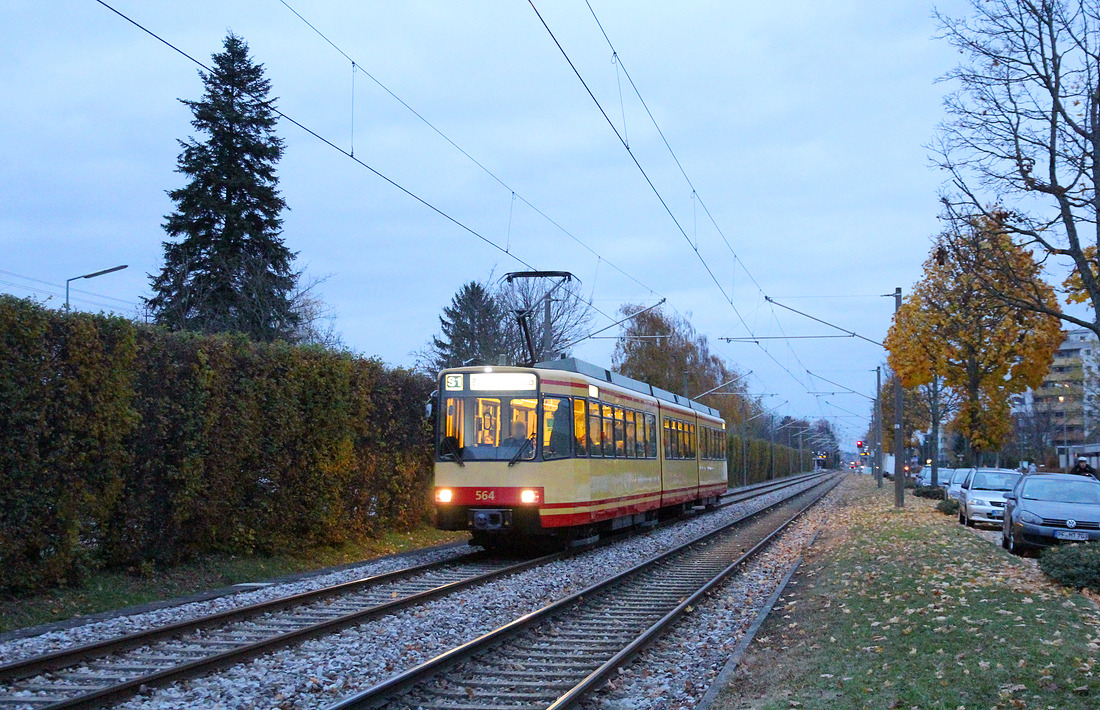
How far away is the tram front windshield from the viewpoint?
1670cm

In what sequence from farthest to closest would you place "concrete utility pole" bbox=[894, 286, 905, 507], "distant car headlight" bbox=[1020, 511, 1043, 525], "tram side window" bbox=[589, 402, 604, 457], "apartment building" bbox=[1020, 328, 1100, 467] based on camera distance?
"apartment building" bbox=[1020, 328, 1100, 467] → "concrete utility pole" bbox=[894, 286, 905, 507] → "tram side window" bbox=[589, 402, 604, 457] → "distant car headlight" bbox=[1020, 511, 1043, 525]

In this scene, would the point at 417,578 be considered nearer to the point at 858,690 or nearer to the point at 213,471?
the point at 213,471

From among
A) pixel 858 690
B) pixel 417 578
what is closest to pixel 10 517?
pixel 417 578

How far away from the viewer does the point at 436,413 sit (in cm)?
1725

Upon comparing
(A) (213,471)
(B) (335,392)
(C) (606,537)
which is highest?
(B) (335,392)

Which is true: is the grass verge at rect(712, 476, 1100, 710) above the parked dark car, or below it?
below

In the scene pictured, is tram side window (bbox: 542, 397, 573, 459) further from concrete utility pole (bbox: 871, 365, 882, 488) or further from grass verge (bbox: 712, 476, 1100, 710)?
concrete utility pole (bbox: 871, 365, 882, 488)

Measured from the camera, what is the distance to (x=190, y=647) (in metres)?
9.09

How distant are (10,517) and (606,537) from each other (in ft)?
42.1

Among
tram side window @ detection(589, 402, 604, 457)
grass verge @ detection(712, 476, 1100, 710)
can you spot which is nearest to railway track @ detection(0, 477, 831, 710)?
grass verge @ detection(712, 476, 1100, 710)

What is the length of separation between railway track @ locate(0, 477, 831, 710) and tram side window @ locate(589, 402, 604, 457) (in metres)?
5.16

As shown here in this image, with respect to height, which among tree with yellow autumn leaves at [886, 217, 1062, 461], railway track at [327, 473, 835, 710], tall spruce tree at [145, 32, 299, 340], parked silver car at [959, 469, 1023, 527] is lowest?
railway track at [327, 473, 835, 710]

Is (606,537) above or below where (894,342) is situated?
below

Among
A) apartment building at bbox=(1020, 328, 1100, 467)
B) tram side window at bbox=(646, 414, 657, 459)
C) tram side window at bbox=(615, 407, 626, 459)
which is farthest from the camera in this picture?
apartment building at bbox=(1020, 328, 1100, 467)
